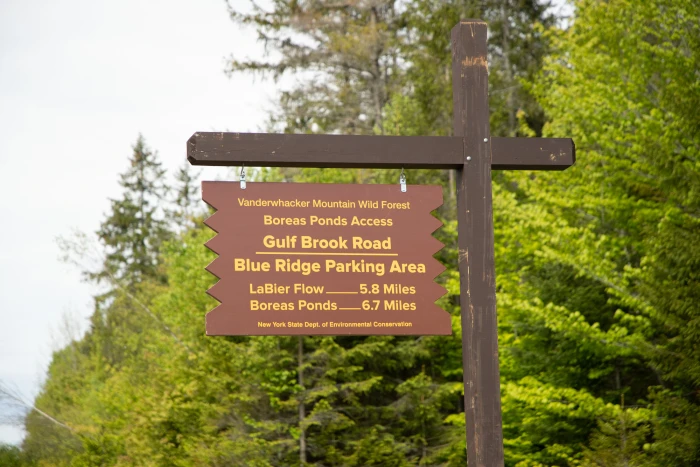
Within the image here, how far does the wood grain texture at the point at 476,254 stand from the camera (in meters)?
4.96

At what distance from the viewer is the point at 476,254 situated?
5.10 m

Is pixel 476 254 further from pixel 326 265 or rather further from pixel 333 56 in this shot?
pixel 333 56

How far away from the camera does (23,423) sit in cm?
2867

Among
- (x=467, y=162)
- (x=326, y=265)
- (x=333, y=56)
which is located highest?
(x=333, y=56)

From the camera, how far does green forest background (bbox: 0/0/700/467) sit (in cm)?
1216

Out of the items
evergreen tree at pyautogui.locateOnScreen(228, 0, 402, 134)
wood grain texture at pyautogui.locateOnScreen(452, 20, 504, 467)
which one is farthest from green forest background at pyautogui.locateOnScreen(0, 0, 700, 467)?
wood grain texture at pyautogui.locateOnScreen(452, 20, 504, 467)

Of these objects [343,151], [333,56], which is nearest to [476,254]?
[343,151]

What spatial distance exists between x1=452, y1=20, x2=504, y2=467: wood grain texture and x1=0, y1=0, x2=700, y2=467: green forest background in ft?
18.5

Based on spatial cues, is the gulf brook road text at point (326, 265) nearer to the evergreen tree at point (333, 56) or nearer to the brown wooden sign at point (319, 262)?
the brown wooden sign at point (319, 262)

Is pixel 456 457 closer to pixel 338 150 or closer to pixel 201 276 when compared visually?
pixel 201 276

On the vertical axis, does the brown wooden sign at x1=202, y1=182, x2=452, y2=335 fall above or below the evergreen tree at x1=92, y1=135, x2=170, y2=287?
below

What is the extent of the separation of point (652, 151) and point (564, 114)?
10.3ft

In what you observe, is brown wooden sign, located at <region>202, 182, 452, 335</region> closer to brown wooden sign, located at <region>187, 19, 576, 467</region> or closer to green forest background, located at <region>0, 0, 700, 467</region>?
brown wooden sign, located at <region>187, 19, 576, 467</region>

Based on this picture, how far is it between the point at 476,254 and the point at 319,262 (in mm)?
990
